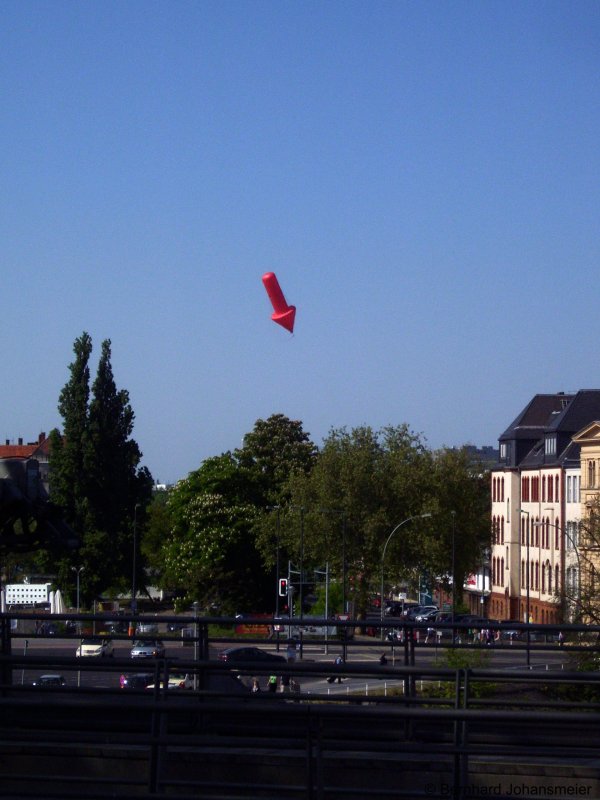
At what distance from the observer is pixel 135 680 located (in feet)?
50.8

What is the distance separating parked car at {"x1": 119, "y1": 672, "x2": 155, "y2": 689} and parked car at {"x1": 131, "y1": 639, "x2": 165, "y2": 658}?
1.18 ft

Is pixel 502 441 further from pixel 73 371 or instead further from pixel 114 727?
pixel 114 727

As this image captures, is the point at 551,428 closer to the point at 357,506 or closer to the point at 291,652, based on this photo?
the point at 357,506

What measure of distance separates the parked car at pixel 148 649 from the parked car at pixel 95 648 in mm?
347

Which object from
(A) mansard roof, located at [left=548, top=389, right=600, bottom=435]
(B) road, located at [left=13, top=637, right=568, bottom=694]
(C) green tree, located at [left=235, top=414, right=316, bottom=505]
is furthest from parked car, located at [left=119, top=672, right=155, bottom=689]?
(C) green tree, located at [left=235, top=414, right=316, bottom=505]

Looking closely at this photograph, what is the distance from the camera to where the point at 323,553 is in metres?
89.8

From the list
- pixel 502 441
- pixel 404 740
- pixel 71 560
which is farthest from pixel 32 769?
pixel 502 441

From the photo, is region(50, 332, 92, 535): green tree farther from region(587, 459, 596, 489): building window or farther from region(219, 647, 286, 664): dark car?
region(219, 647, 286, 664): dark car

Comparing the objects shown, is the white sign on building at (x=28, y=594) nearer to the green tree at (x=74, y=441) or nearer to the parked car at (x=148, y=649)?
the green tree at (x=74, y=441)

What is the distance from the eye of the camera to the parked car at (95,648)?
50.6ft

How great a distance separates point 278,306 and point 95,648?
383 inches

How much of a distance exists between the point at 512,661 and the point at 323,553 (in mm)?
74871

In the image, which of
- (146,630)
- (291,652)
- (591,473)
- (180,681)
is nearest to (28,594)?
(591,473)

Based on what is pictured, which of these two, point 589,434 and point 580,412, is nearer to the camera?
point 589,434
